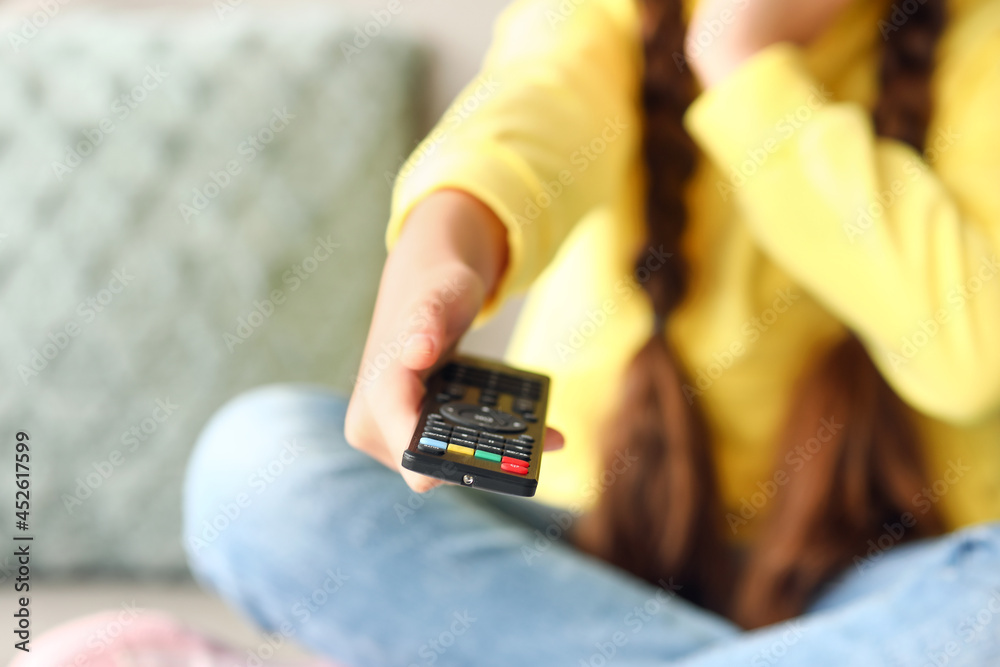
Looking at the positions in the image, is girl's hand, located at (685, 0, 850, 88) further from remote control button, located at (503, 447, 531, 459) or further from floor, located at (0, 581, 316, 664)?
floor, located at (0, 581, 316, 664)

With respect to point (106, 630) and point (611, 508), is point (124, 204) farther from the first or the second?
point (611, 508)

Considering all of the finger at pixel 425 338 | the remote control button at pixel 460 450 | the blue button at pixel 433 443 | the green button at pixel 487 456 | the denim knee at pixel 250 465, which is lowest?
the denim knee at pixel 250 465

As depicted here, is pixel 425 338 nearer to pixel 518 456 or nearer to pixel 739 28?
pixel 518 456

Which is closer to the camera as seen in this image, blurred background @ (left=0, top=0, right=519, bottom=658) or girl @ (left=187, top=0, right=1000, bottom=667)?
girl @ (left=187, top=0, right=1000, bottom=667)

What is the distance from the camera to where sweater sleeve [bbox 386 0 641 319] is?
42 cm

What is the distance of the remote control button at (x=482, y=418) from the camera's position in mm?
296

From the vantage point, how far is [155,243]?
75 centimetres

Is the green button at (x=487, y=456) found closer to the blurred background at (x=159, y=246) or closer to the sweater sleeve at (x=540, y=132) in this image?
the sweater sleeve at (x=540, y=132)

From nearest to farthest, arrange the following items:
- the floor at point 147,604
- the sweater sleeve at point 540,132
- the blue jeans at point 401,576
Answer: the sweater sleeve at point 540,132 < the blue jeans at point 401,576 < the floor at point 147,604

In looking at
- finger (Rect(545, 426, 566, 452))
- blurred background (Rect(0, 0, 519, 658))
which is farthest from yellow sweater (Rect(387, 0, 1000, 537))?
blurred background (Rect(0, 0, 519, 658))

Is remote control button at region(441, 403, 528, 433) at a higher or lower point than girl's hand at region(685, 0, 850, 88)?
lower

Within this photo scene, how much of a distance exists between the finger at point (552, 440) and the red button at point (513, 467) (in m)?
0.06

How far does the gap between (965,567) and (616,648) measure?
0.69ft

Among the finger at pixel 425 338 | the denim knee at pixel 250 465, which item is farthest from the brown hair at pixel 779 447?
the finger at pixel 425 338
